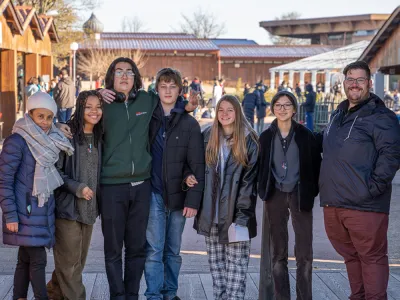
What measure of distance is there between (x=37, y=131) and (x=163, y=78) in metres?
1.08

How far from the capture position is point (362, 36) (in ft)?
212

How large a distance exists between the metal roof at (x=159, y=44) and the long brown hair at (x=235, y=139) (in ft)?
145

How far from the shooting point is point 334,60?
110ft

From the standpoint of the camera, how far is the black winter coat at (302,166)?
5230 millimetres

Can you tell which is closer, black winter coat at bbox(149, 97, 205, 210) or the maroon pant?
the maroon pant

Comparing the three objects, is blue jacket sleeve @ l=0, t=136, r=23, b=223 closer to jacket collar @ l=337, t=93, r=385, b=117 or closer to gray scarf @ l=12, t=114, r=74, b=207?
gray scarf @ l=12, t=114, r=74, b=207

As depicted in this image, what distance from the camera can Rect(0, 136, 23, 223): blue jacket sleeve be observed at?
4.96 metres

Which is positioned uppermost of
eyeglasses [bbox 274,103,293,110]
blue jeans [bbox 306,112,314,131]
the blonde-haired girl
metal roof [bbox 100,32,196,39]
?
metal roof [bbox 100,32,196,39]

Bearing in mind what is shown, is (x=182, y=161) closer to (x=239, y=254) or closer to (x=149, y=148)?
(x=149, y=148)

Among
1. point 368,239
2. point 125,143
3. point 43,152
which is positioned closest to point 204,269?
point 125,143

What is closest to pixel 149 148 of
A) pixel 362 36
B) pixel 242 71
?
pixel 242 71

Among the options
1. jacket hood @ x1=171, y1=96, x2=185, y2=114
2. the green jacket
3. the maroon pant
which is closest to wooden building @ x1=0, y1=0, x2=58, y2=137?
jacket hood @ x1=171, y1=96, x2=185, y2=114

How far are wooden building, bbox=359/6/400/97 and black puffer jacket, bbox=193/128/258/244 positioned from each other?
11.9 m

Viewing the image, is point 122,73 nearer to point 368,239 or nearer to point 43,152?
point 43,152
